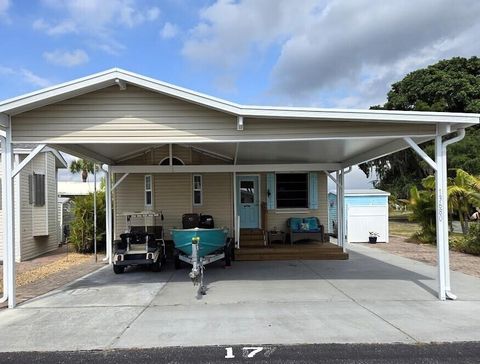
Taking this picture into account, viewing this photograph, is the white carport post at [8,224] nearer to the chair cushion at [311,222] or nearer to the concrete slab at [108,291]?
the concrete slab at [108,291]

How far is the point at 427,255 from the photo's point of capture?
1432 centimetres

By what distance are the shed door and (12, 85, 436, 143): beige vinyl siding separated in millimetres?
10735

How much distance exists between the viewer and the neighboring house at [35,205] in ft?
45.1

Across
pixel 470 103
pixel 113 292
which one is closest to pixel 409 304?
pixel 113 292

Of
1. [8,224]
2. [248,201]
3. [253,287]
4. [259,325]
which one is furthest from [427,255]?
[8,224]

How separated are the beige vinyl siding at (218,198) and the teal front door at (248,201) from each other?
0.75 meters

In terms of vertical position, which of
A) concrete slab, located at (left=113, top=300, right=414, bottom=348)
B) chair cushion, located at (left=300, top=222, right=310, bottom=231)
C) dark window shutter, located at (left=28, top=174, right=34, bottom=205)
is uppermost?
dark window shutter, located at (left=28, top=174, right=34, bottom=205)

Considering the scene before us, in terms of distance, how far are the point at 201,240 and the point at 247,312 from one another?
11.6 ft

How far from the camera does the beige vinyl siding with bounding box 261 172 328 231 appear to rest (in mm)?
15734

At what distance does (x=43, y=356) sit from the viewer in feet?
17.1

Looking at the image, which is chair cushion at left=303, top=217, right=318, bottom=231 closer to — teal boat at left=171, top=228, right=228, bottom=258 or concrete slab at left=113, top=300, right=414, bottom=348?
teal boat at left=171, top=228, right=228, bottom=258

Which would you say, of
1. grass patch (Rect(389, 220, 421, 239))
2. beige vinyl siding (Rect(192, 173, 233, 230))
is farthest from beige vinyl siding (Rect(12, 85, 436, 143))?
grass patch (Rect(389, 220, 421, 239))

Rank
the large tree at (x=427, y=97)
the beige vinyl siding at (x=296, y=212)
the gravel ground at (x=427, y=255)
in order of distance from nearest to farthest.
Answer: the gravel ground at (x=427, y=255), the beige vinyl siding at (x=296, y=212), the large tree at (x=427, y=97)

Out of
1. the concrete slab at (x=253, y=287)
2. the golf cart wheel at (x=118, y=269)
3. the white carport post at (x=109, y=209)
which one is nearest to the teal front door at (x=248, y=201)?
the concrete slab at (x=253, y=287)
